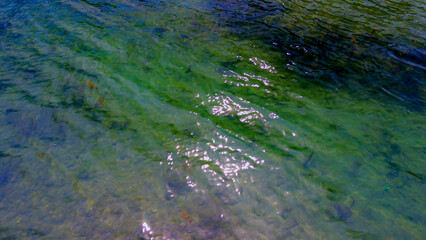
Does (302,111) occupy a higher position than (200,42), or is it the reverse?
(200,42)

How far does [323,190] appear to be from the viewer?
3895 mm

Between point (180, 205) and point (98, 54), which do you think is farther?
point (98, 54)

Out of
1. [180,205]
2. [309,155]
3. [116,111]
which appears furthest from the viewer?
[116,111]

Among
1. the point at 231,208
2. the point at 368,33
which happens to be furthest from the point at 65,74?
the point at 368,33

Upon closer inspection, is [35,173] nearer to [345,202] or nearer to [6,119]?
[6,119]

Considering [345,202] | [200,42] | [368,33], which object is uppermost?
[368,33]

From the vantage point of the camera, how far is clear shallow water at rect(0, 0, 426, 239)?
11.6 ft

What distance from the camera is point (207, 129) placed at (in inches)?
186

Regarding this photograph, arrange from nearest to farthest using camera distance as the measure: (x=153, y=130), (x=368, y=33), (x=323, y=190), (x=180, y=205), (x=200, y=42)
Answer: (x=180, y=205) → (x=323, y=190) → (x=153, y=130) → (x=200, y=42) → (x=368, y=33)

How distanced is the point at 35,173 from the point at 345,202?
4.51 m

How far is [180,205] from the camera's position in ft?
11.9

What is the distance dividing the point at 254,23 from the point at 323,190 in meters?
5.95

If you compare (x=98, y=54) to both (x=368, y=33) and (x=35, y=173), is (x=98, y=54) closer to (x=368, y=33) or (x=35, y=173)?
(x=35, y=173)

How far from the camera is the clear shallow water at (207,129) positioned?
3543 mm
